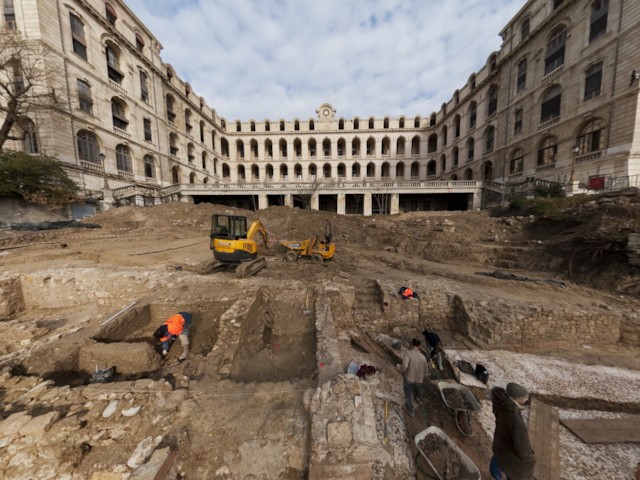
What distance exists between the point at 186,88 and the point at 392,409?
44118 millimetres

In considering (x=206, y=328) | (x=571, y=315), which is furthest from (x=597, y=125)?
(x=206, y=328)

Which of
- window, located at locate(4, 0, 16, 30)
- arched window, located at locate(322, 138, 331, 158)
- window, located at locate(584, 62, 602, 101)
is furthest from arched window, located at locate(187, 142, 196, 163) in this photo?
A: window, located at locate(584, 62, 602, 101)

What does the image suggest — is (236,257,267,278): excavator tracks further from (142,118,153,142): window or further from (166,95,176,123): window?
(166,95,176,123): window

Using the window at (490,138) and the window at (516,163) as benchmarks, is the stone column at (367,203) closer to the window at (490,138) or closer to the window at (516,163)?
the window at (516,163)

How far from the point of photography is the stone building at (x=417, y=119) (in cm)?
1662

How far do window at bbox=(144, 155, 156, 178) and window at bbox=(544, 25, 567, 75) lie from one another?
140 ft

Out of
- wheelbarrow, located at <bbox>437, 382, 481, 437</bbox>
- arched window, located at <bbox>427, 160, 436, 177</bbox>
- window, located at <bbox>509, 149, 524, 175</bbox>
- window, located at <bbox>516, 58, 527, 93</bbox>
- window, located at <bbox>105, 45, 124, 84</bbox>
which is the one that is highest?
window, located at <bbox>105, 45, 124, 84</bbox>

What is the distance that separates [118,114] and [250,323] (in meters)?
30.2

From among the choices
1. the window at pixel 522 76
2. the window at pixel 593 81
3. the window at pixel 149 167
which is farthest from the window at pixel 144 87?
the window at pixel 593 81

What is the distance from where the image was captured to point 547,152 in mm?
20578

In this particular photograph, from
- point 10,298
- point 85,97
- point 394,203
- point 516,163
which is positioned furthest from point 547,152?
point 85,97

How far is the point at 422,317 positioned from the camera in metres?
7.94

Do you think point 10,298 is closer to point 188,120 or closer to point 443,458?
point 443,458

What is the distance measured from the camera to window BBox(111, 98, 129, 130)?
898 inches
